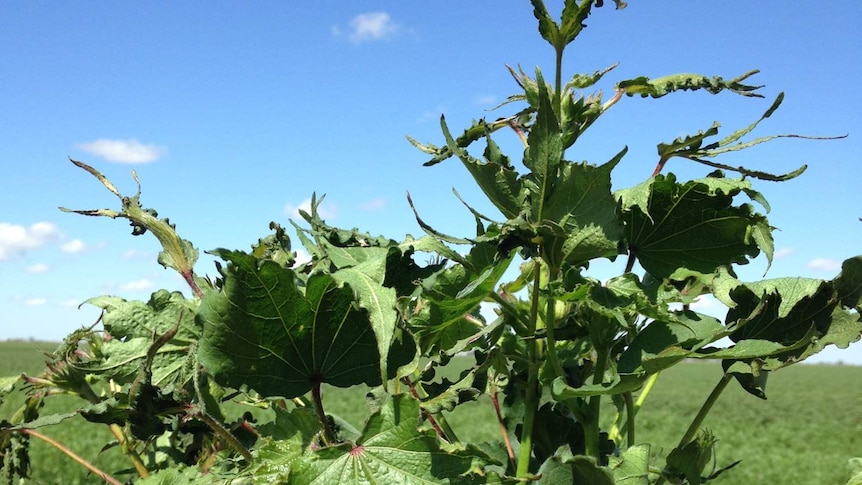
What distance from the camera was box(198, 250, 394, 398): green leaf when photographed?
0.60 metres

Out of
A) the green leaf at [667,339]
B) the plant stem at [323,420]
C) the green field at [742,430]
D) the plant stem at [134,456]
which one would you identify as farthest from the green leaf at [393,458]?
the green field at [742,430]

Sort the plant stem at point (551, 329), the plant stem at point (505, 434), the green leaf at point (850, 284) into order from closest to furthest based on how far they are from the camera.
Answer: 1. the plant stem at point (551, 329)
2. the green leaf at point (850, 284)
3. the plant stem at point (505, 434)

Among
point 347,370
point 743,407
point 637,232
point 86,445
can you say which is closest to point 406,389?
point 347,370

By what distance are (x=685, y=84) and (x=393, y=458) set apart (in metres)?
0.49

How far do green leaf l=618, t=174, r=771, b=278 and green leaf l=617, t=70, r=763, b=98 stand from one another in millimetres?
117

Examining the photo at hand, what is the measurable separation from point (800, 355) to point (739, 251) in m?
0.12

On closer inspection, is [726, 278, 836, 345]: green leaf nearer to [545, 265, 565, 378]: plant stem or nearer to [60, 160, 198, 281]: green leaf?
[545, 265, 565, 378]: plant stem

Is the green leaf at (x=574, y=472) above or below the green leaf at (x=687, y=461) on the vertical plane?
above

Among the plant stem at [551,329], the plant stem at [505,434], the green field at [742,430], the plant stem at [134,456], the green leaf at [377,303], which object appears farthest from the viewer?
the green field at [742,430]

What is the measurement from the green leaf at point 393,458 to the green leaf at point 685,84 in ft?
1.37

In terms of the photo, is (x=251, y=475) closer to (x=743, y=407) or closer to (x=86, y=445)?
(x=86, y=445)

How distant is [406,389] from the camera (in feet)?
2.72

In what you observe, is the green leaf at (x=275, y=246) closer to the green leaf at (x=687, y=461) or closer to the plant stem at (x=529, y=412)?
the plant stem at (x=529, y=412)

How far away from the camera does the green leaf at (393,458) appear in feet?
1.98
